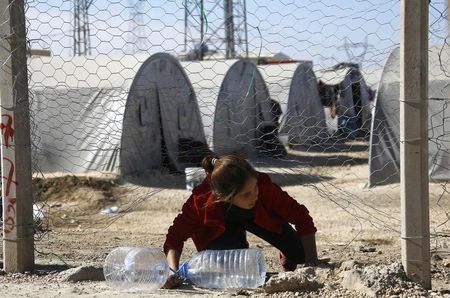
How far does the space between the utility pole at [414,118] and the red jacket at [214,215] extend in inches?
34.9

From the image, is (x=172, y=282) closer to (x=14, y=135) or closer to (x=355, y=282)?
(x=355, y=282)

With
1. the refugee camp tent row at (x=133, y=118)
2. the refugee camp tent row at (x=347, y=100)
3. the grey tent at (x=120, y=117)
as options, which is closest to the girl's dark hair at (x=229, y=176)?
the refugee camp tent row at (x=347, y=100)

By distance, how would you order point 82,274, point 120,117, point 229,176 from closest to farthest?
point 229,176 < point 82,274 < point 120,117

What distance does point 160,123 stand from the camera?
52.1ft

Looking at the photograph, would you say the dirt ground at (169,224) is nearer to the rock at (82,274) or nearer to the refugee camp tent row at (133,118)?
the rock at (82,274)

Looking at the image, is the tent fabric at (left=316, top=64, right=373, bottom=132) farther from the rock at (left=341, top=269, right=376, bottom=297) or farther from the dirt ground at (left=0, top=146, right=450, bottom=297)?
the rock at (left=341, top=269, right=376, bottom=297)

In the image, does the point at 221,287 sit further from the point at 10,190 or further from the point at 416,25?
the point at 416,25

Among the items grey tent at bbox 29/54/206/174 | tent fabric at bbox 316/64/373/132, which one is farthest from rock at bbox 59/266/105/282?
grey tent at bbox 29/54/206/174

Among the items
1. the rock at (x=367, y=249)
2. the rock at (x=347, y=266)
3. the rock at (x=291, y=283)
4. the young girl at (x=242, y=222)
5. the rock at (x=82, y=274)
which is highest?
the young girl at (x=242, y=222)

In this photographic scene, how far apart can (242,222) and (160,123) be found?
436 inches

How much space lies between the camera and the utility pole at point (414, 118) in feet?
13.3

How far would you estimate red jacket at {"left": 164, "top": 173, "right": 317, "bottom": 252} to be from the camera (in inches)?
189

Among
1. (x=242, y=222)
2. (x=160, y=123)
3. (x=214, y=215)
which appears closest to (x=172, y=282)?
(x=214, y=215)

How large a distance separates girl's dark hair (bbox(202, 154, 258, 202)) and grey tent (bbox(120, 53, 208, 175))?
9641 millimetres
